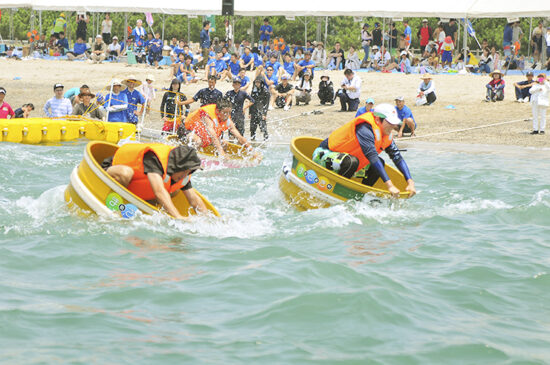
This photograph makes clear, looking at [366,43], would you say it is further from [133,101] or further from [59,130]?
[59,130]

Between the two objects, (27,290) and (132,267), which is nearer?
(27,290)

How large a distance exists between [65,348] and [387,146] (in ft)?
19.4

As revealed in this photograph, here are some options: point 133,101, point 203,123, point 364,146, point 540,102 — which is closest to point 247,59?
point 133,101

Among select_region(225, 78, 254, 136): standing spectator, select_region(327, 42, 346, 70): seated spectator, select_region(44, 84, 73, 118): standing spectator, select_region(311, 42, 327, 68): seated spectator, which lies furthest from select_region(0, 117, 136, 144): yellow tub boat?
select_region(311, 42, 327, 68): seated spectator

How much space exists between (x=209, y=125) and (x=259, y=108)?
16.9 ft

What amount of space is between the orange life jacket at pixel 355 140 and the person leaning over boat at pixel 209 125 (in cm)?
335

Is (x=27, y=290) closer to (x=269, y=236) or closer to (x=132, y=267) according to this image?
(x=132, y=267)

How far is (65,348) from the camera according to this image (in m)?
6.14

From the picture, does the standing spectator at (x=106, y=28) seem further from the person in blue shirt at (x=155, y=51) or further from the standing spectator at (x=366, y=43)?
the standing spectator at (x=366, y=43)

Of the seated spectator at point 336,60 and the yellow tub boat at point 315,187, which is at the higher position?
the seated spectator at point 336,60

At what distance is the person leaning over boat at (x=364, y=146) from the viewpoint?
34.2 ft

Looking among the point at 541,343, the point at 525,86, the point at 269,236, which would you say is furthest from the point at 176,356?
the point at 525,86

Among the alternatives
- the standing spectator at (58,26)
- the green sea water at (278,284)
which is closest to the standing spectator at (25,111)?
the green sea water at (278,284)

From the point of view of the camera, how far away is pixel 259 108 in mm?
19266
